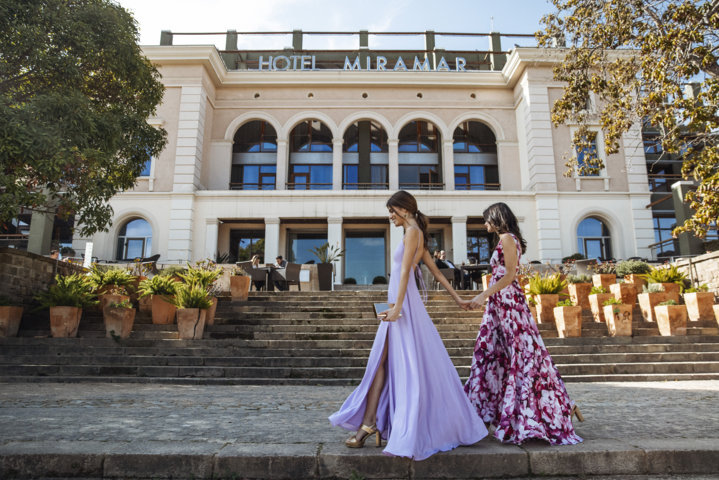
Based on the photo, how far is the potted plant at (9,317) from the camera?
27.3ft

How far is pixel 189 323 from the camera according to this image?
27.0 ft

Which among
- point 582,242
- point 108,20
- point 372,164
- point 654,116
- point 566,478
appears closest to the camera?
point 566,478

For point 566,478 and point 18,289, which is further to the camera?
point 18,289

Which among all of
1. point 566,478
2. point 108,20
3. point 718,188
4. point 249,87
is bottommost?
point 566,478

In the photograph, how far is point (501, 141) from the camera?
22.3m

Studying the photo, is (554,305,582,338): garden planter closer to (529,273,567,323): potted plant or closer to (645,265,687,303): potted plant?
(529,273,567,323): potted plant

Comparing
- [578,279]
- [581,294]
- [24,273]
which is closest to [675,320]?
[581,294]

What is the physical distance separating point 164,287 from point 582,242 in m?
17.7

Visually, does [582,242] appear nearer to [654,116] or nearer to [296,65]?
[654,116]

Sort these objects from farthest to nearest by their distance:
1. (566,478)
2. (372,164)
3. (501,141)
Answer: (372,164)
(501,141)
(566,478)

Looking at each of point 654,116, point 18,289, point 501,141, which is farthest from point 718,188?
point 501,141

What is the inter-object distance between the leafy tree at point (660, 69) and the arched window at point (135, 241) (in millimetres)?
17381

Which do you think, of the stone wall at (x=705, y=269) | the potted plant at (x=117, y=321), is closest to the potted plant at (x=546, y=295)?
the stone wall at (x=705, y=269)

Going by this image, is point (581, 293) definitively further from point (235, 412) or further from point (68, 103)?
point (68, 103)
